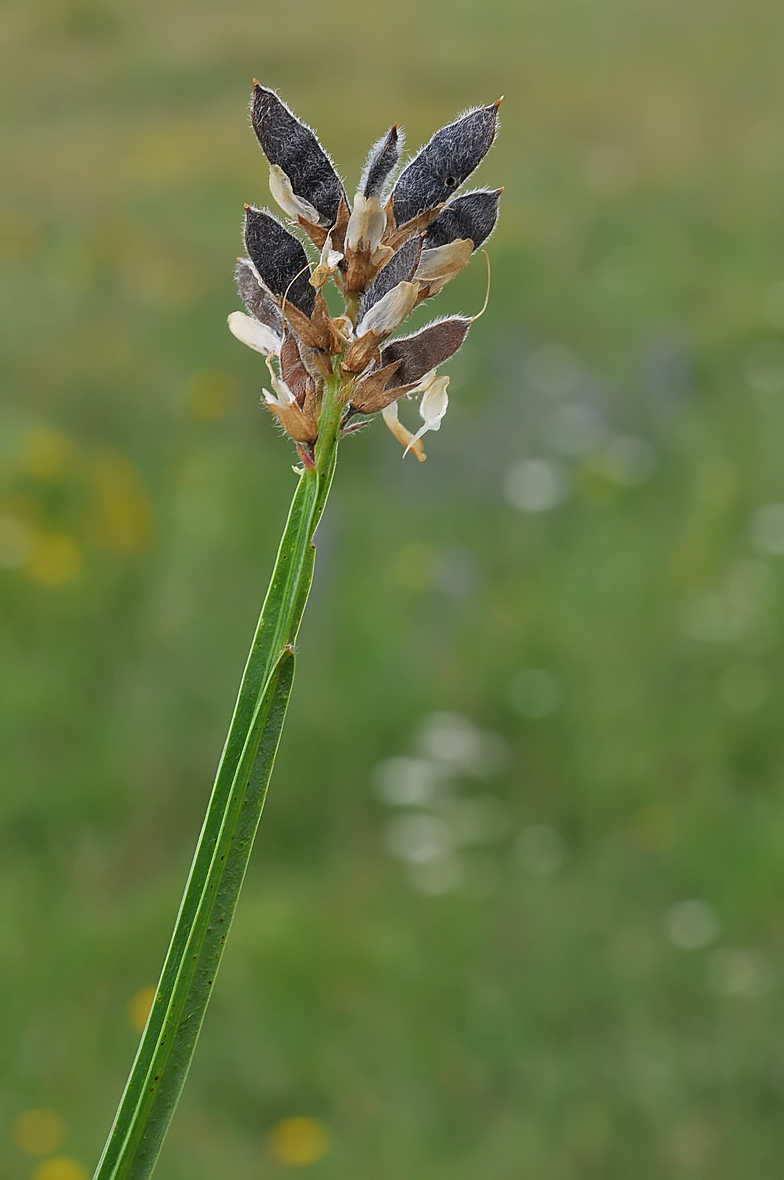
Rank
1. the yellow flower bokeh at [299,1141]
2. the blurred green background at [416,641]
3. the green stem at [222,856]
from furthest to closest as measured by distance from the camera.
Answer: the blurred green background at [416,641] < the yellow flower bokeh at [299,1141] < the green stem at [222,856]

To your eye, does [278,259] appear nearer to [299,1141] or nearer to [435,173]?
[435,173]

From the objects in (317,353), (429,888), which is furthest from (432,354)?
(429,888)

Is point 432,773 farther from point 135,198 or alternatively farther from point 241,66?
point 241,66

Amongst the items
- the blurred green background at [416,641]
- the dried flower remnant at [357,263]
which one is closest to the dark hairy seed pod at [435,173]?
the dried flower remnant at [357,263]

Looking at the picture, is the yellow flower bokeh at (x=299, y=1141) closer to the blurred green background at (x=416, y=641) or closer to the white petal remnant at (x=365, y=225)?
the blurred green background at (x=416, y=641)

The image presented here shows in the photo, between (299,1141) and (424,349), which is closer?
(424,349)

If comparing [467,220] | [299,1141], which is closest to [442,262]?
[467,220]
